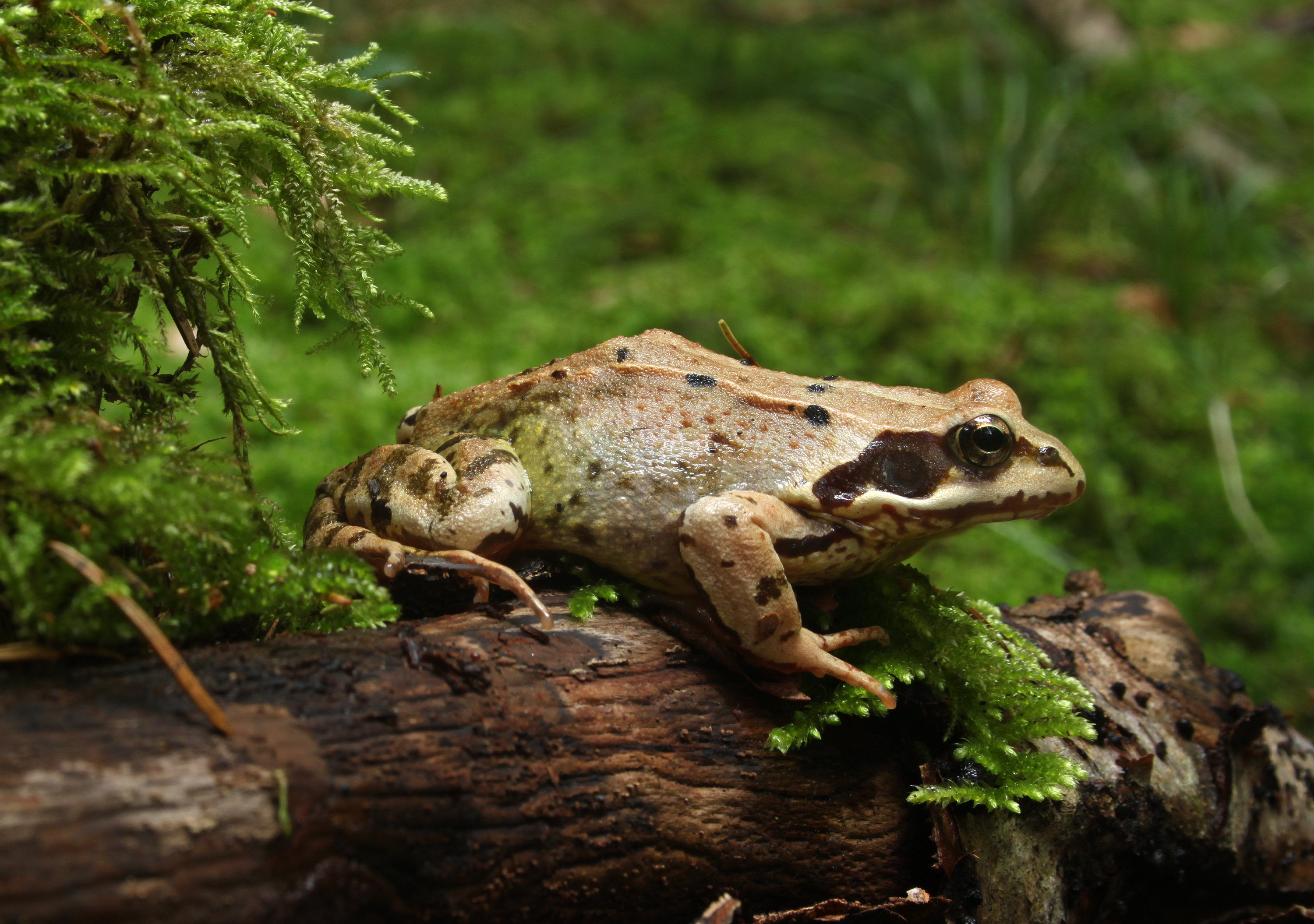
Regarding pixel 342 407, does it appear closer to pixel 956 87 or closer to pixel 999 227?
pixel 999 227

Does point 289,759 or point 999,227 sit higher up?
point 999,227

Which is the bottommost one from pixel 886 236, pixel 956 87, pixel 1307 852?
pixel 1307 852

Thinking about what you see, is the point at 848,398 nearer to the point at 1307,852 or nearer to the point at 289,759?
the point at 289,759

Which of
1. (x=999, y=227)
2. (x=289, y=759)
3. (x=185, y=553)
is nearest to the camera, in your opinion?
(x=289, y=759)

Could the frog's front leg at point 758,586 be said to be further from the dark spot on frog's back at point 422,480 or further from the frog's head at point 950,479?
the dark spot on frog's back at point 422,480

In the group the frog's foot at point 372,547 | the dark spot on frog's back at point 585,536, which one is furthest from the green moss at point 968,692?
the frog's foot at point 372,547

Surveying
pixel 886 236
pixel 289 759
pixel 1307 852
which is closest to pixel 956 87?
pixel 886 236

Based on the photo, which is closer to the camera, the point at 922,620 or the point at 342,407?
the point at 922,620

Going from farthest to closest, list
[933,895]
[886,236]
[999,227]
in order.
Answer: [886,236]
[999,227]
[933,895]

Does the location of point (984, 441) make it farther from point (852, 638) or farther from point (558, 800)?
point (558, 800)
